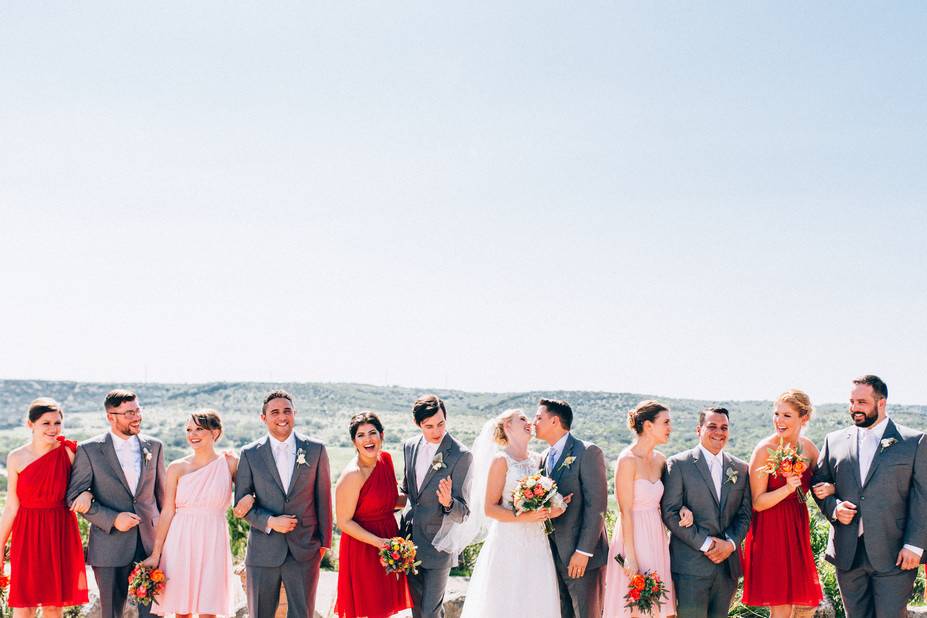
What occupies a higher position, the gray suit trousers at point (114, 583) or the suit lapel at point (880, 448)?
the suit lapel at point (880, 448)

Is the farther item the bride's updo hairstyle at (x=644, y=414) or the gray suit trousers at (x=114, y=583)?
the gray suit trousers at (x=114, y=583)

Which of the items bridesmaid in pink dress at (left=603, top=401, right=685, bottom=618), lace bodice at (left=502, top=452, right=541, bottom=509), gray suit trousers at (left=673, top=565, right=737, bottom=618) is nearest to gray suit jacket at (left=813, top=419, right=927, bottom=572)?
gray suit trousers at (left=673, top=565, right=737, bottom=618)

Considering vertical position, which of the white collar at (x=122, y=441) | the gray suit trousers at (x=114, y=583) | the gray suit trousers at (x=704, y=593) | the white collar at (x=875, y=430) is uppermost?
the white collar at (x=875, y=430)

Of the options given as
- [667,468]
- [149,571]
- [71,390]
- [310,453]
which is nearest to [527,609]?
[667,468]

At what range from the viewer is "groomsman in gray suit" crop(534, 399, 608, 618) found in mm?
7273

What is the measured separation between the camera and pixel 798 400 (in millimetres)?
7336

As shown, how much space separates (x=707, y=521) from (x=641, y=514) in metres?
0.53

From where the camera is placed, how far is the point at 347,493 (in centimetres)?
749

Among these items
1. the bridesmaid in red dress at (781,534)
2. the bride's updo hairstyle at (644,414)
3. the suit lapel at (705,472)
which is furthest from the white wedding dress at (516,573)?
the bridesmaid in red dress at (781,534)

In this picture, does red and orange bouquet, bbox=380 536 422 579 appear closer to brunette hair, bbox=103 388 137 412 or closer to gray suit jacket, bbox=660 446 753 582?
gray suit jacket, bbox=660 446 753 582

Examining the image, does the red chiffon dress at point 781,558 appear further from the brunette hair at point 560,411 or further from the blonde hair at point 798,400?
the brunette hair at point 560,411

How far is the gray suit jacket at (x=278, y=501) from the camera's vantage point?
295 inches

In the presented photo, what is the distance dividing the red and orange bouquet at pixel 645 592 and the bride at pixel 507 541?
63 centimetres

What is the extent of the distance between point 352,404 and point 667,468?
2089 inches
